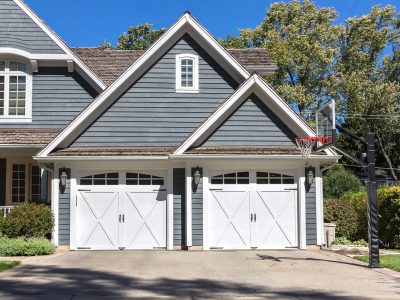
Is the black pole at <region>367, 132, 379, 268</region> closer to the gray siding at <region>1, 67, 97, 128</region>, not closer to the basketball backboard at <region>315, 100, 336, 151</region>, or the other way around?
the basketball backboard at <region>315, 100, 336, 151</region>

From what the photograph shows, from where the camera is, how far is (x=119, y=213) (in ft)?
58.3

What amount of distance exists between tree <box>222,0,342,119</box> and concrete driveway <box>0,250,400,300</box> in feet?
82.4

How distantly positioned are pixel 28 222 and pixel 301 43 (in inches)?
1067

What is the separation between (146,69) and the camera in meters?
18.6

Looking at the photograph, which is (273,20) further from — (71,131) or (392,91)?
(71,131)

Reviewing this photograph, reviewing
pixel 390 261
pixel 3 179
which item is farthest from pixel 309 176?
pixel 3 179

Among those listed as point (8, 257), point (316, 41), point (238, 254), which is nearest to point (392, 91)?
point (316, 41)

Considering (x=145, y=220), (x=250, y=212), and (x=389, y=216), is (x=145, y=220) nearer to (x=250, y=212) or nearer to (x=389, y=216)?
(x=250, y=212)

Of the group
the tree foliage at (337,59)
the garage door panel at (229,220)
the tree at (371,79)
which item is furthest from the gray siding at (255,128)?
the tree at (371,79)

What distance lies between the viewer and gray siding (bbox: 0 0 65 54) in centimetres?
2025

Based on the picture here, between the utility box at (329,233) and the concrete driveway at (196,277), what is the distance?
2.20 m

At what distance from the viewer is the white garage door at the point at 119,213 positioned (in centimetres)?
1767

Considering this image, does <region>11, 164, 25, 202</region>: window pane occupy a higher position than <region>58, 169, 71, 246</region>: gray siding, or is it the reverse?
<region>11, 164, 25, 202</region>: window pane

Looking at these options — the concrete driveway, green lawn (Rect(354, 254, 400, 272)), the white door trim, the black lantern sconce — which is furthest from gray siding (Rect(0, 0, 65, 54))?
green lawn (Rect(354, 254, 400, 272))
